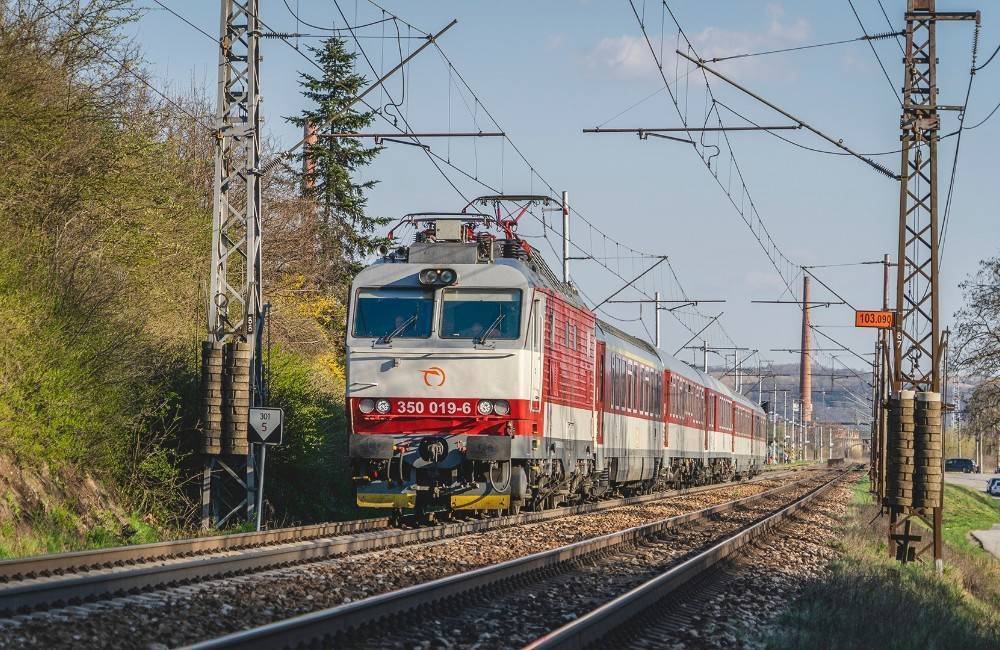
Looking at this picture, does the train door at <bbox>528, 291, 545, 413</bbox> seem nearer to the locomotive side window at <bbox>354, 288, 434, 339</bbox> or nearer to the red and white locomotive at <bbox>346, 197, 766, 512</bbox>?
the red and white locomotive at <bbox>346, 197, 766, 512</bbox>

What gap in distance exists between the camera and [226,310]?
17484 millimetres

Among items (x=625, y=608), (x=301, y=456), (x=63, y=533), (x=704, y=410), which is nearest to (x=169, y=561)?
(x=63, y=533)

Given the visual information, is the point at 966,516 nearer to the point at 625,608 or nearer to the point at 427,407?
the point at 427,407

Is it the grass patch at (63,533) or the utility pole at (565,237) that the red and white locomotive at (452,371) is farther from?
the utility pole at (565,237)

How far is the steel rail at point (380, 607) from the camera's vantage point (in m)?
7.90

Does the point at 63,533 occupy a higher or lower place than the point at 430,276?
lower

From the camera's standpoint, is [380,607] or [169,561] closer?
[380,607]

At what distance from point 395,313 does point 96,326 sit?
13.3 ft

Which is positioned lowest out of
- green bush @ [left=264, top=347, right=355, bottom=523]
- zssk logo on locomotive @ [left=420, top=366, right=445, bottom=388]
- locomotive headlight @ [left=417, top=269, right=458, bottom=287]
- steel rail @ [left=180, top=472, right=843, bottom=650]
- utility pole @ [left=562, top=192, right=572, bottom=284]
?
steel rail @ [left=180, top=472, right=843, bottom=650]

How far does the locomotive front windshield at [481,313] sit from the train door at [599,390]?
6.03 meters

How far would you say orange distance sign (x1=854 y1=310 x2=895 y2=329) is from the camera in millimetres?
22297

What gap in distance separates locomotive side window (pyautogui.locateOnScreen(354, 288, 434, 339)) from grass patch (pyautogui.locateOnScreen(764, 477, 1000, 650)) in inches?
249

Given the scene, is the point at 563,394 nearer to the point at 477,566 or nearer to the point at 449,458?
the point at 449,458

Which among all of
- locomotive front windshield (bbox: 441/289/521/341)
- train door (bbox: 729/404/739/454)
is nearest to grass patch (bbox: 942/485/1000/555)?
train door (bbox: 729/404/739/454)
